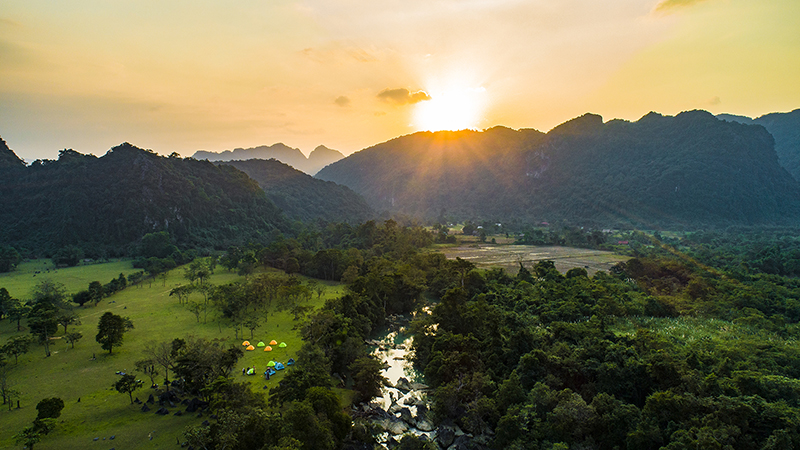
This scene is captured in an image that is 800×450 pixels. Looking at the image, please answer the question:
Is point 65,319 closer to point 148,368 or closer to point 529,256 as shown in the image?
point 148,368

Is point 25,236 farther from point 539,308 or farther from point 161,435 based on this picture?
point 539,308

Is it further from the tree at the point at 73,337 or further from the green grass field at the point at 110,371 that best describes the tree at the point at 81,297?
the tree at the point at 73,337

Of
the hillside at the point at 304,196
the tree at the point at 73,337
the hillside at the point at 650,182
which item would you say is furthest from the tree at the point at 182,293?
the hillside at the point at 650,182

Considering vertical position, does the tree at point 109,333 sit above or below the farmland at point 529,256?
above

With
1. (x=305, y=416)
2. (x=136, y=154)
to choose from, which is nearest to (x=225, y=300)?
(x=305, y=416)

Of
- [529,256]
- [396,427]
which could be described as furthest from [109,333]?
[529,256]

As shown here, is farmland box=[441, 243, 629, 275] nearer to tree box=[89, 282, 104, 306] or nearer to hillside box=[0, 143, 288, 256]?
tree box=[89, 282, 104, 306]
